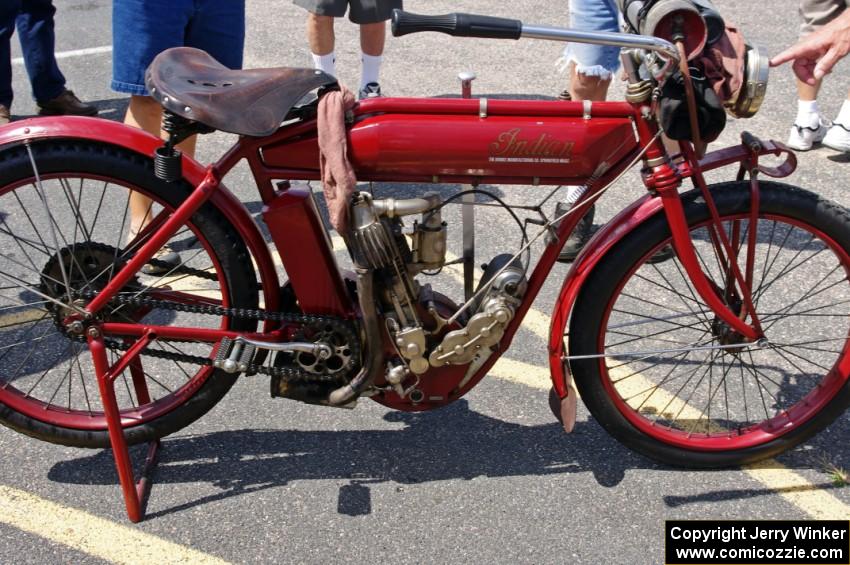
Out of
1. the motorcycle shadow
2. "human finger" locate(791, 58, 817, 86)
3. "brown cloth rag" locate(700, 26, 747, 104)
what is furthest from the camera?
the motorcycle shadow

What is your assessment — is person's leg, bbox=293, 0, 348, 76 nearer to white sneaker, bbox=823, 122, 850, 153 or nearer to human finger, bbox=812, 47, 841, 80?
white sneaker, bbox=823, 122, 850, 153

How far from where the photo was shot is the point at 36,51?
5336mm

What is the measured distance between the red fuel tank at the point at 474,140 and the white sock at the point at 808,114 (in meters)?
2.95

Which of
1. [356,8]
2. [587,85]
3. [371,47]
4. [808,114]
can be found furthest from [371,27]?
[808,114]

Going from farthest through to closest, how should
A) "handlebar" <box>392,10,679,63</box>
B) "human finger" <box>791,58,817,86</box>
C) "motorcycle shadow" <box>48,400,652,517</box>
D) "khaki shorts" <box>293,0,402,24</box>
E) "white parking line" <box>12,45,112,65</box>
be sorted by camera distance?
"white parking line" <box>12,45,112,65</box>
"khaki shorts" <box>293,0,402,24</box>
"motorcycle shadow" <box>48,400,652,517</box>
"human finger" <box>791,58,817,86</box>
"handlebar" <box>392,10,679,63</box>

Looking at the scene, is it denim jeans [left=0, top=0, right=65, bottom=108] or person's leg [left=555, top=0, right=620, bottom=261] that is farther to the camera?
denim jeans [left=0, top=0, right=65, bottom=108]

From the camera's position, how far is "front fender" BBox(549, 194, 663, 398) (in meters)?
2.55

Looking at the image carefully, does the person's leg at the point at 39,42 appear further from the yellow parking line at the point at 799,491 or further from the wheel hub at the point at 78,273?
the yellow parking line at the point at 799,491

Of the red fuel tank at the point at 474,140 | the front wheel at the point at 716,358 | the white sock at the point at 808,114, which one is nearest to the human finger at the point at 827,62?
the front wheel at the point at 716,358

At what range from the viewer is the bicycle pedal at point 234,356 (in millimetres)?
2629

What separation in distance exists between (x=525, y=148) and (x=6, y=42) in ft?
12.5

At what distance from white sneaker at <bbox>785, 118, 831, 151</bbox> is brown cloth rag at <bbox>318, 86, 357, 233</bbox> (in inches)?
136

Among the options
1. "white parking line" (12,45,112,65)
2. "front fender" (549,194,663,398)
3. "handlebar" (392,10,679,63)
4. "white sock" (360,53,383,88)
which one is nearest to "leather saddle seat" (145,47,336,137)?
"handlebar" (392,10,679,63)

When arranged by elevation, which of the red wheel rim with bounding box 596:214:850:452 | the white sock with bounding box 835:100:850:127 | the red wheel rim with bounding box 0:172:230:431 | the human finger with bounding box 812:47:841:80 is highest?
the human finger with bounding box 812:47:841:80
